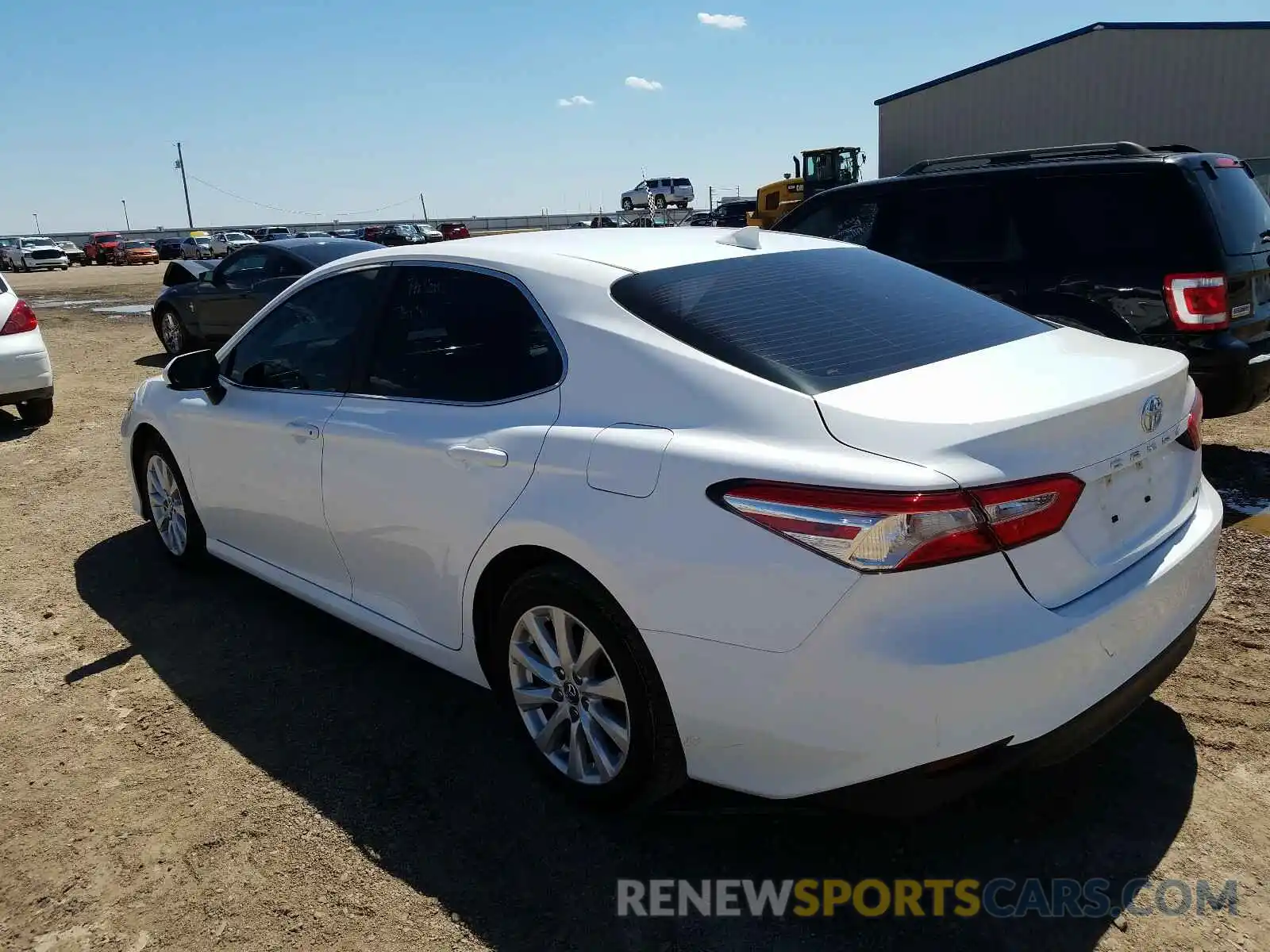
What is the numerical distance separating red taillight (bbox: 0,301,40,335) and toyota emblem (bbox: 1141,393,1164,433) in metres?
8.75

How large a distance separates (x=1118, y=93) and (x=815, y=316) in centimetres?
2891

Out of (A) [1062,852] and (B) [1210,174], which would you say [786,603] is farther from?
(B) [1210,174]

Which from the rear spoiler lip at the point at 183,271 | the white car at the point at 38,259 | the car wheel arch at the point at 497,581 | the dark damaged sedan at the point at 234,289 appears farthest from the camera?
the white car at the point at 38,259

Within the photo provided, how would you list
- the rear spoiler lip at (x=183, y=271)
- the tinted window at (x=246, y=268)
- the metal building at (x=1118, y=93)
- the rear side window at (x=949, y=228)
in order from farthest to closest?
the metal building at (x=1118, y=93) < the rear spoiler lip at (x=183, y=271) < the tinted window at (x=246, y=268) < the rear side window at (x=949, y=228)

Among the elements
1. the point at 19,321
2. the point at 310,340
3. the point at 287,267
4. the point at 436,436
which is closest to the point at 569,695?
the point at 436,436

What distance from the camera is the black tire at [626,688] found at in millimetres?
2521

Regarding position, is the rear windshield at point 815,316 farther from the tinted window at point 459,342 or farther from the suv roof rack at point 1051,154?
the suv roof rack at point 1051,154

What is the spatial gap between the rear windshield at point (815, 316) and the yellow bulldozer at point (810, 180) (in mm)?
25434

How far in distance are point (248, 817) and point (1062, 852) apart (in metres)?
2.32

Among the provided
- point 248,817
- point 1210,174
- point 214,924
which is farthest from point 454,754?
point 1210,174

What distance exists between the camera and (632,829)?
9.28ft

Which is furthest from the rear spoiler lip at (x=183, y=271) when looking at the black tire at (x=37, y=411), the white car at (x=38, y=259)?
the white car at (x=38, y=259)

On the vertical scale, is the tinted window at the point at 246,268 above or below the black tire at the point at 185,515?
above

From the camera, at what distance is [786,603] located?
2174 mm
